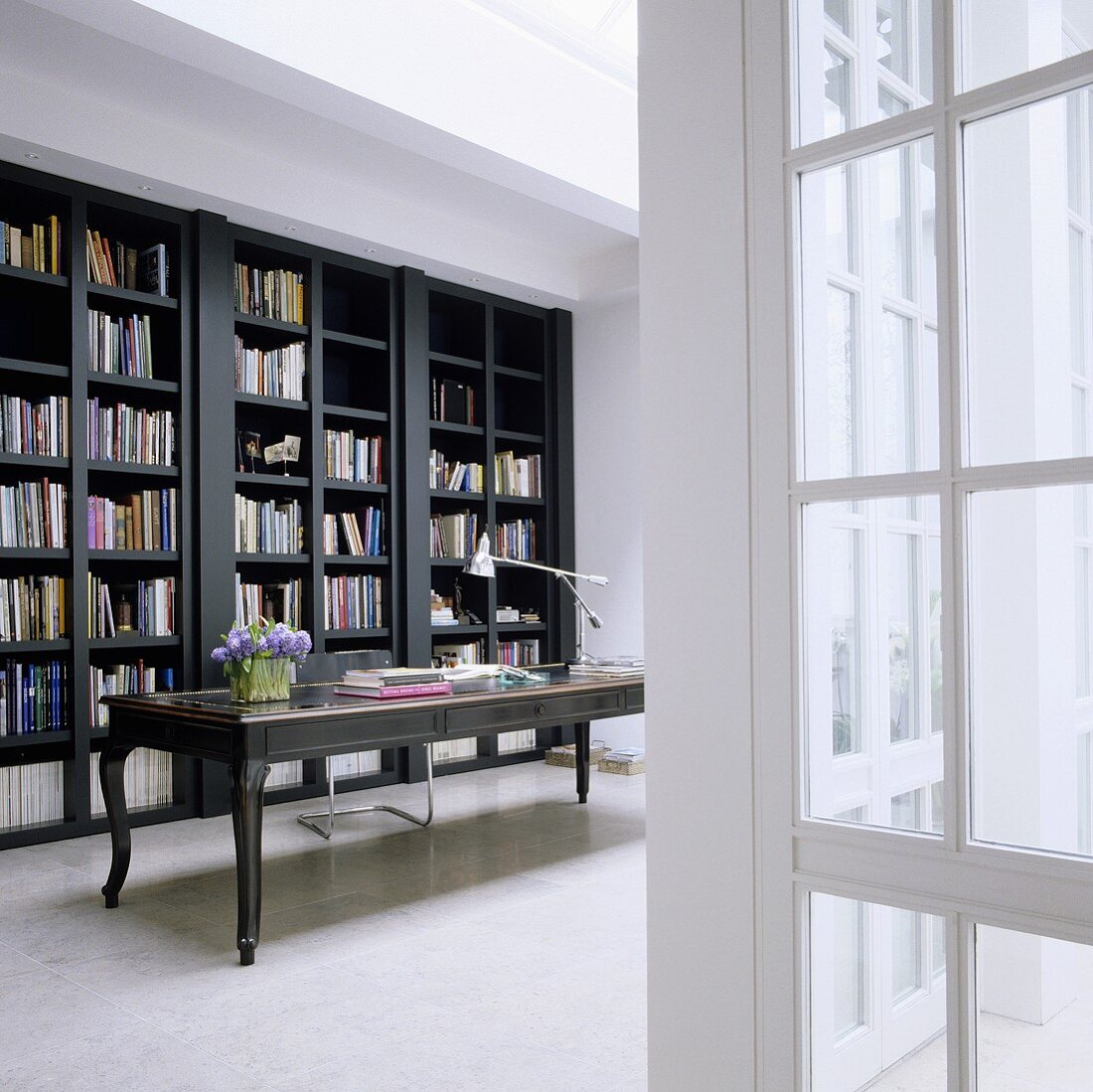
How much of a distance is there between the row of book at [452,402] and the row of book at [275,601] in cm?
150

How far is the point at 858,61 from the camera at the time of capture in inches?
53.0

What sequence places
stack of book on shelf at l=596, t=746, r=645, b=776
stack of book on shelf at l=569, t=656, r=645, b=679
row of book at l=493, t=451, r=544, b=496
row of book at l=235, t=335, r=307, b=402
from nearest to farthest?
stack of book on shelf at l=569, t=656, r=645, b=679, row of book at l=235, t=335, r=307, b=402, stack of book on shelf at l=596, t=746, r=645, b=776, row of book at l=493, t=451, r=544, b=496

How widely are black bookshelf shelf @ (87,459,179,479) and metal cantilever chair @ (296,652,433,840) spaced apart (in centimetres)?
122

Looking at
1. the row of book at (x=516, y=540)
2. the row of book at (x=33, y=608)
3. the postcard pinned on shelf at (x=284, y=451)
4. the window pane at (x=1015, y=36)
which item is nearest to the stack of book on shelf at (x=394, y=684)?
the row of book at (x=33, y=608)

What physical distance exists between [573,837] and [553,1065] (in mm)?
2271

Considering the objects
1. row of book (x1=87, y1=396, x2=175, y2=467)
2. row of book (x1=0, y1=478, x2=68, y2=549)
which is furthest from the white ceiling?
row of book (x1=0, y1=478, x2=68, y2=549)

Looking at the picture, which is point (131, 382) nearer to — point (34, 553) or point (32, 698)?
point (34, 553)

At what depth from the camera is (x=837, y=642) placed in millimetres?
1380

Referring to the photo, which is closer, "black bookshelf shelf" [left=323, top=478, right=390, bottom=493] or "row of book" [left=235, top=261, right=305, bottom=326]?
"row of book" [left=235, top=261, right=305, bottom=326]

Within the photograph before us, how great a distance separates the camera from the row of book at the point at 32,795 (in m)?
4.55

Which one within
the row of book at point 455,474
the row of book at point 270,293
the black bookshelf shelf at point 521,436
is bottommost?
the row of book at point 455,474

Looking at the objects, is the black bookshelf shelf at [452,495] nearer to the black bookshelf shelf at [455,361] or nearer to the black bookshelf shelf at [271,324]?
the black bookshelf shelf at [455,361]

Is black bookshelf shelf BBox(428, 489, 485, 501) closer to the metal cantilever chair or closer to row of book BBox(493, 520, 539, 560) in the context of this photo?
row of book BBox(493, 520, 539, 560)

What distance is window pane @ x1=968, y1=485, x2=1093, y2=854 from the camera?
1171mm
